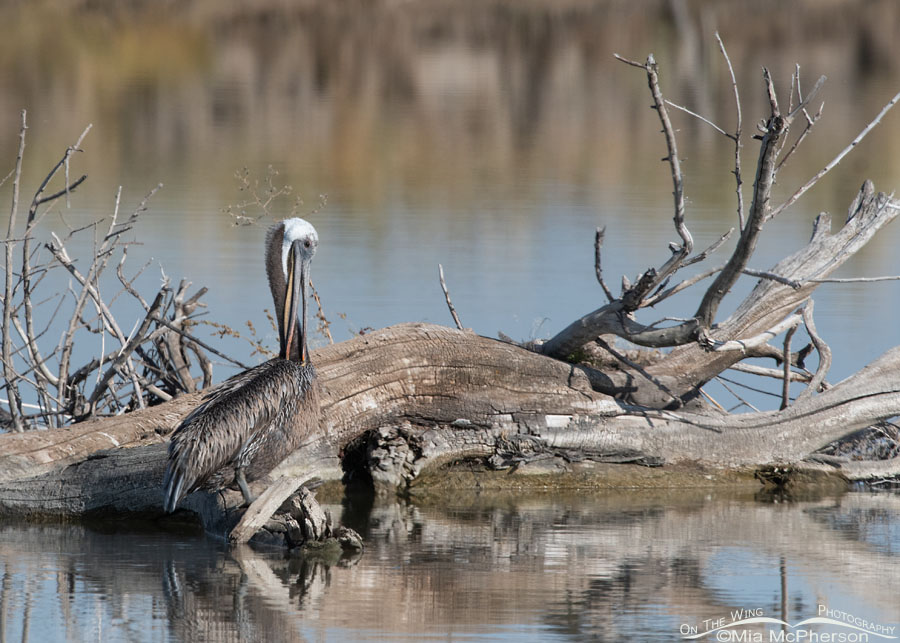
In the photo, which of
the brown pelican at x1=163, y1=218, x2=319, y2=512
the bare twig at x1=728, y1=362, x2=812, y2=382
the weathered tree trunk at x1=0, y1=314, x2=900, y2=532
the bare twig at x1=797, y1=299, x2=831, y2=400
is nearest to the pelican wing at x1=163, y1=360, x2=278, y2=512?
the brown pelican at x1=163, y1=218, x2=319, y2=512

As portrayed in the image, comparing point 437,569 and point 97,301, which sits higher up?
point 97,301

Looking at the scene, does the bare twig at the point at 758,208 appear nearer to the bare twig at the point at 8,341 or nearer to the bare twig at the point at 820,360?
the bare twig at the point at 820,360

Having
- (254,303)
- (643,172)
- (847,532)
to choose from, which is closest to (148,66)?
(643,172)

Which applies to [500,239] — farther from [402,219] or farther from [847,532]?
[847,532]

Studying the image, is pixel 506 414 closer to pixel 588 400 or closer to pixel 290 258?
pixel 588 400

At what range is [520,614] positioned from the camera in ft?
17.9

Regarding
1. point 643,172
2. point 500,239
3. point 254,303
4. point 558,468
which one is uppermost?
point 643,172

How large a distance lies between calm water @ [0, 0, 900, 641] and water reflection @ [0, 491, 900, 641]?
0.02 metres

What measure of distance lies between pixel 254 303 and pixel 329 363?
12.4 feet

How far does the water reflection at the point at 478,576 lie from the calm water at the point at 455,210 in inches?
0.7

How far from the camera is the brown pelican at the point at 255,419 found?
19.9 feet

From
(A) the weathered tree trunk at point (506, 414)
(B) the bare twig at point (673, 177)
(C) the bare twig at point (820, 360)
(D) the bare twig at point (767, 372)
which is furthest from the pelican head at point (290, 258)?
(C) the bare twig at point (820, 360)

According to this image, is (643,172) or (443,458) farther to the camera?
(643,172)

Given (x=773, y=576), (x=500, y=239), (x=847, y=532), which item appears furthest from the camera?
(x=500, y=239)
